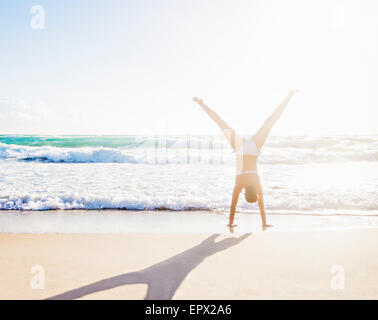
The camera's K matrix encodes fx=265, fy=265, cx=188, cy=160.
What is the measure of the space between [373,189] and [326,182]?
161 cm

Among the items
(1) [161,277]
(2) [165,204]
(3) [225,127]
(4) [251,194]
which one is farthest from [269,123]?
(2) [165,204]

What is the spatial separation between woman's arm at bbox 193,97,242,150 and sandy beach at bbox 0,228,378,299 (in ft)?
5.56

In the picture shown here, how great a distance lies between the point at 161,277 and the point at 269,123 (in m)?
3.17

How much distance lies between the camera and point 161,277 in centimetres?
325

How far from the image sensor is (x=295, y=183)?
9.87 meters

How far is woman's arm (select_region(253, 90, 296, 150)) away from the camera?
4.67 meters

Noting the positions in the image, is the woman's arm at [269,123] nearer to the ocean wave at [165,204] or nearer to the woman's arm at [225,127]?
the woman's arm at [225,127]

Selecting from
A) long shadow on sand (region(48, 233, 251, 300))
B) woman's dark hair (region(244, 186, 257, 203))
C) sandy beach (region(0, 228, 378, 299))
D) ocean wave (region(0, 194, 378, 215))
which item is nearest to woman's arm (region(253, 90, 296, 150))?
woman's dark hair (region(244, 186, 257, 203))

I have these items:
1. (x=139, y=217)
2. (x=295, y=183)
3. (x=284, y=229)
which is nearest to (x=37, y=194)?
(x=139, y=217)

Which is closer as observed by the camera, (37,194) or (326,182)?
(37,194)

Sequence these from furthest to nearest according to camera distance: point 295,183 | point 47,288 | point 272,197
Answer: point 295,183 → point 272,197 → point 47,288

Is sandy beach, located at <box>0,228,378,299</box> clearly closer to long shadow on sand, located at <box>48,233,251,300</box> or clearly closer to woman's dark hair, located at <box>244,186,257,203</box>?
long shadow on sand, located at <box>48,233,251,300</box>

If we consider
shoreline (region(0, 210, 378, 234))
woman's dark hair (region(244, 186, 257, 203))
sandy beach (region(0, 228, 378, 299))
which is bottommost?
shoreline (region(0, 210, 378, 234))

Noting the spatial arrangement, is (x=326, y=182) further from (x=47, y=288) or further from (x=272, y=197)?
(x=47, y=288)
